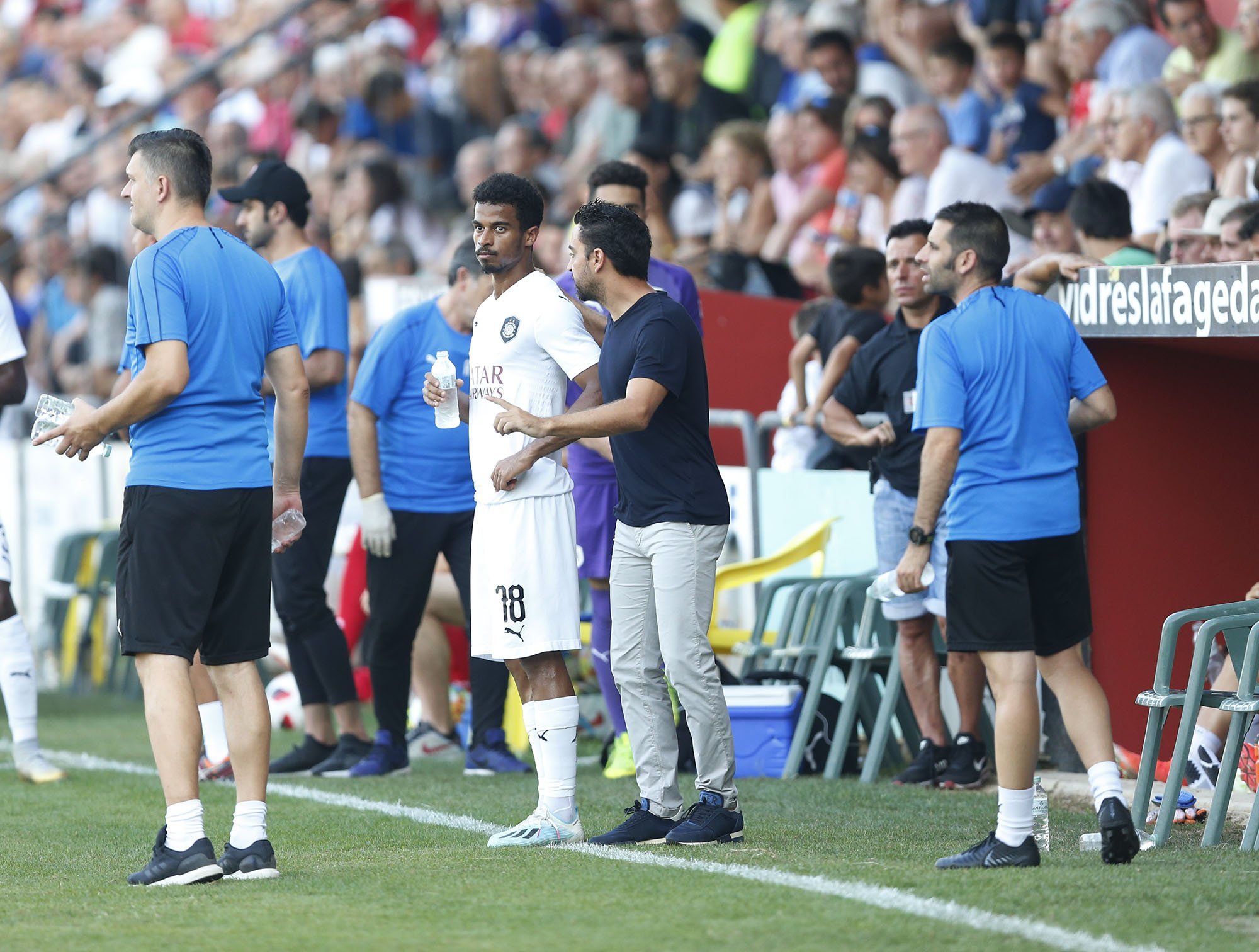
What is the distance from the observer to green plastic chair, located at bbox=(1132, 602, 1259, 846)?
605 cm

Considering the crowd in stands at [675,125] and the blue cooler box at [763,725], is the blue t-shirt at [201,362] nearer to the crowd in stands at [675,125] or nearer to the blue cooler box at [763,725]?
the blue cooler box at [763,725]

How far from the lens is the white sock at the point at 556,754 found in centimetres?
610

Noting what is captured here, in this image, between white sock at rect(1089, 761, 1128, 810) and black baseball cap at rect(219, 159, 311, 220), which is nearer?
white sock at rect(1089, 761, 1128, 810)

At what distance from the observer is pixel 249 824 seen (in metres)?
5.57

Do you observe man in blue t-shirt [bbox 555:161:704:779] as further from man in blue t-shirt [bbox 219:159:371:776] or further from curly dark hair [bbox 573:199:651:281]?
curly dark hair [bbox 573:199:651:281]

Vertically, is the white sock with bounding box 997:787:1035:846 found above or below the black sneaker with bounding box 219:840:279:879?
above

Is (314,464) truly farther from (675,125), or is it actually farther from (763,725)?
(675,125)

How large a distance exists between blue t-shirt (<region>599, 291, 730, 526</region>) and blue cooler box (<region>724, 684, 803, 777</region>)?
222 cm

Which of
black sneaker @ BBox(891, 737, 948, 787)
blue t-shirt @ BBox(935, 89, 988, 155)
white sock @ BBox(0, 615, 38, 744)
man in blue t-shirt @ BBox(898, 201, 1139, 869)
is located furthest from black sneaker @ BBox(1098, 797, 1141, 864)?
blue t-shirt @ BBox(935, 89, 988, 155)

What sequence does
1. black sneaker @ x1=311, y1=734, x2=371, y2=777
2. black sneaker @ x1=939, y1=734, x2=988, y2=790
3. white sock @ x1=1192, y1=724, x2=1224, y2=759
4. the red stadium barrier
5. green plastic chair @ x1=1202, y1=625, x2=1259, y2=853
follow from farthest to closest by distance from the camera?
the red stadium barrier → black sneaker @ x1=311, y1=734, x2=371, y2=777 → black sneaker @ x1=939, y1=734, x2=988, y2=790 → white sock @ x1=1192, y1=724, x2=1224, y2=759 → green plastic chair @ x1=1202, y1=625, x2=1259, y2=853

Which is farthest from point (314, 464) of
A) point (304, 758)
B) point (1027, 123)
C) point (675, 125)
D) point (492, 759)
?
point (675, 125)

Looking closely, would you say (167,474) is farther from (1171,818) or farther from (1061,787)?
(1061,787)

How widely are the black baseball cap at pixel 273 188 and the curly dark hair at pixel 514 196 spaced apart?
2.09m

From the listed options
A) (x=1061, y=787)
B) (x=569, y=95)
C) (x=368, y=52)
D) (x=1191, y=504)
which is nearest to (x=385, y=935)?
(x=1061, y=787)
